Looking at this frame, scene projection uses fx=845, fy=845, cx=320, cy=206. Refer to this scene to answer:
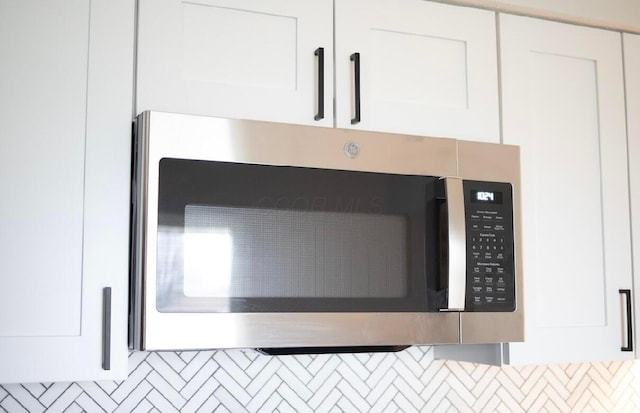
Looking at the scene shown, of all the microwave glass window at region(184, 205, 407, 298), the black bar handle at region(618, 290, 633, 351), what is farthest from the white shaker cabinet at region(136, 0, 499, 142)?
the black bar handle at region(618, 290, 633, 351)

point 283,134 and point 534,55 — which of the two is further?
point 534,55

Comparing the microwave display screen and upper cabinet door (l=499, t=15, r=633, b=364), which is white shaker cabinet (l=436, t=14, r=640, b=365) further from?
the microwave display screen

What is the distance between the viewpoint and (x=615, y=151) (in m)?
2.05

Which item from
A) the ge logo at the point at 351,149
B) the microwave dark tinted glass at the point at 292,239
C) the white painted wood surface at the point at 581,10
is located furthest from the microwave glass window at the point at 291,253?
the white painted wood surface at the point at 581,10

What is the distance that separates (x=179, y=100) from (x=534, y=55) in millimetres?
870

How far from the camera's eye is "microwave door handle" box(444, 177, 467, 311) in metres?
1.69

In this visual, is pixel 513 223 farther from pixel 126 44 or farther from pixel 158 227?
pixel 126 44

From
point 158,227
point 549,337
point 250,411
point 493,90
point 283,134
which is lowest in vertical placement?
point 250,411

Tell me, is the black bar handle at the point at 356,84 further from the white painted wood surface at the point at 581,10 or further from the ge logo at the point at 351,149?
the white painted wood surface at the point at 581,10

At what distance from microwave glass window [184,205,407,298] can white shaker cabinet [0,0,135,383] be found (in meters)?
0.15

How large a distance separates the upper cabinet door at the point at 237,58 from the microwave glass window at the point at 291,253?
0.22 meters

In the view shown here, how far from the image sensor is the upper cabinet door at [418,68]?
1.77 m

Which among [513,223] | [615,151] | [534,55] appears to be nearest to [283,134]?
[513,223]

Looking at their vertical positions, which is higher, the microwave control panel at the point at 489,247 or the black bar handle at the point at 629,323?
the microwave control panel at the point at 489,247
